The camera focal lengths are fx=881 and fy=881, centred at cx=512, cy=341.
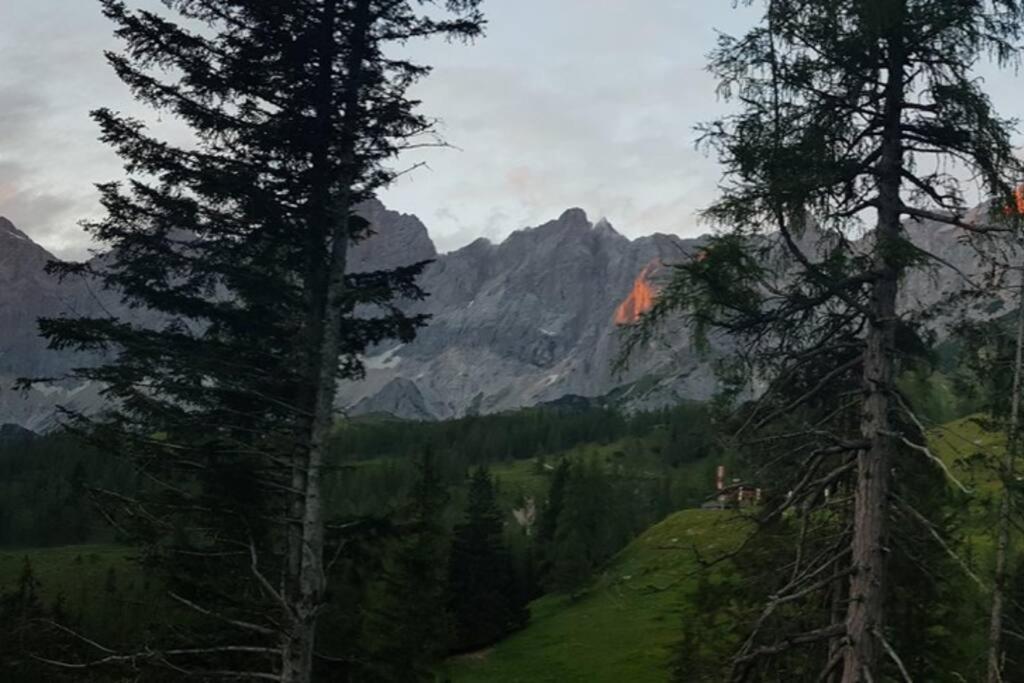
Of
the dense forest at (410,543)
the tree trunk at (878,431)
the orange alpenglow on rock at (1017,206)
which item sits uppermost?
the orange alpenglow on rock at (1017,206)

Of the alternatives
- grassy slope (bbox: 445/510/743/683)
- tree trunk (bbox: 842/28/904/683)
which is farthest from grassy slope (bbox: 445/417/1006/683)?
tree trunk (bbox: 842/28/904/683)

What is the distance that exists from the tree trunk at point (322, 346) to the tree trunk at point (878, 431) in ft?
22.1

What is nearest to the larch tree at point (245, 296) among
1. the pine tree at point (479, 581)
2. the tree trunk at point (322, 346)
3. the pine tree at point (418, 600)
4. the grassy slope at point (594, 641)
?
the tree trunk at point (322, 346)

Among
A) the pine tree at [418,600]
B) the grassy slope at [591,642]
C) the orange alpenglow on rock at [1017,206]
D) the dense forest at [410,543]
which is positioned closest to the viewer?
the orange alpenglow on rock at [1017,206]

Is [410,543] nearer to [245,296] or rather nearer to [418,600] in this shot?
[418,600]

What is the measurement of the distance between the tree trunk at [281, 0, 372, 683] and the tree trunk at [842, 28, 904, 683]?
6725 mm

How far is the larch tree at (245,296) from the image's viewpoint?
12.0 m

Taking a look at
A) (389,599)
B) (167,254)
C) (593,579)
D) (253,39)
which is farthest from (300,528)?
(593,579)

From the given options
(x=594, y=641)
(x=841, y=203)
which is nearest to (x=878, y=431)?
(x=841, y=203)

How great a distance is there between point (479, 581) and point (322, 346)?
65.1 metres

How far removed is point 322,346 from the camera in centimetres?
1277

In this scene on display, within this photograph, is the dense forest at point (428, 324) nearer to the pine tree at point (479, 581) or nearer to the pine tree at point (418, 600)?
the pine tree at point (418, 600)

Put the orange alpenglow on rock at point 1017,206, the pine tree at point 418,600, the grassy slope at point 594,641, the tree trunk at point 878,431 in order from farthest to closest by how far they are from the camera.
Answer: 1. the grassy slope at point 594,641
2. the pine tree at point 418,600
3. the orange alpenglow on rock at point 1017,206
4. the tree trunk at point 878,431

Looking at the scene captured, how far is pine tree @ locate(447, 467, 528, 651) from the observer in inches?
2847
